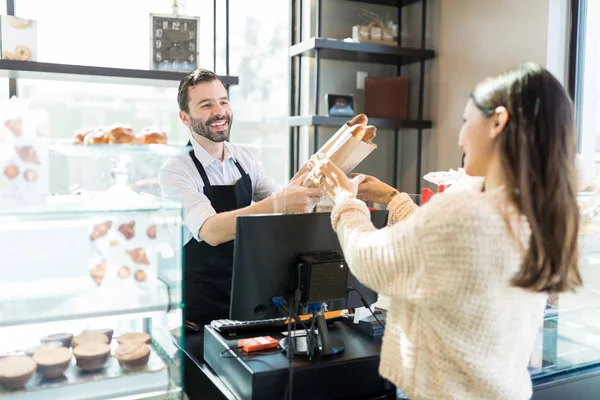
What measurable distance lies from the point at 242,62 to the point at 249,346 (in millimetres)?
2418

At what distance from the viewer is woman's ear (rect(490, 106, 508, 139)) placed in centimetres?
96

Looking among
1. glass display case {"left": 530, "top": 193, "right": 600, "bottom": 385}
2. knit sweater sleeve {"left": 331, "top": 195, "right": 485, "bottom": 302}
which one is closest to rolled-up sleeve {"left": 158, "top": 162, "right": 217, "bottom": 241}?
knit sweater sleeve {"left": 331, "top": 195, "right": 485, "bottom": 302}

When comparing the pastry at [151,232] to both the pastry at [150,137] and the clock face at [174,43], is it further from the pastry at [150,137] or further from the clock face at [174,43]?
the clock face at [174,43]

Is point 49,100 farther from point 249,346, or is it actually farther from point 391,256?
point 391,256

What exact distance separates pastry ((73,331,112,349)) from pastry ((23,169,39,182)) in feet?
1.08

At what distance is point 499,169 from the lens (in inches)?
38.6

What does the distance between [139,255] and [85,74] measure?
1633mm

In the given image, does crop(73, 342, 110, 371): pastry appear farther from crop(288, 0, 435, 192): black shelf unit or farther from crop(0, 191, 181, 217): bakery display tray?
crop(288, 0, 435, 192): black shelf unit

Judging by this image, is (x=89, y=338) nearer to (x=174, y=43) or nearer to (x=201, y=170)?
(x=201, y=170)

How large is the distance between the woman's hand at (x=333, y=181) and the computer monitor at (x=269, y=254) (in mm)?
66

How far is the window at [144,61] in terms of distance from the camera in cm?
292

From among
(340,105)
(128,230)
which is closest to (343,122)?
(340,105)

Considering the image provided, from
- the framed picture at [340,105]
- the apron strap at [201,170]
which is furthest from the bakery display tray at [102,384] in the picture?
the framed picture at [340,105]

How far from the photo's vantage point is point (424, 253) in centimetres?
96
